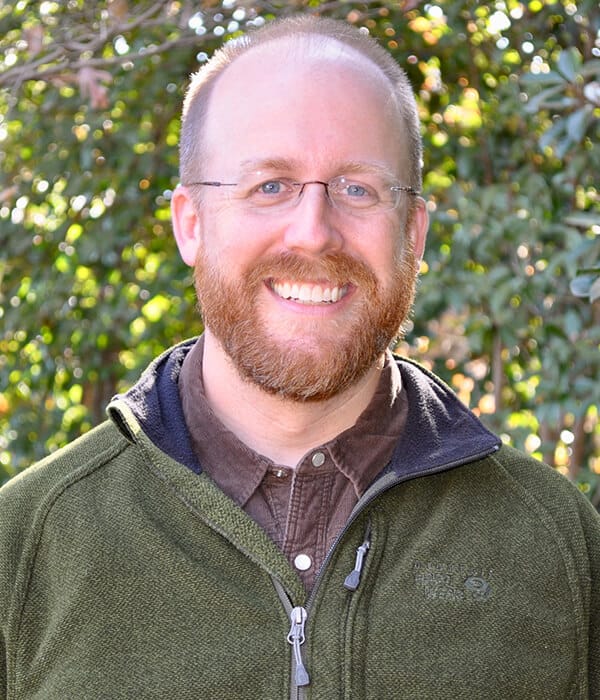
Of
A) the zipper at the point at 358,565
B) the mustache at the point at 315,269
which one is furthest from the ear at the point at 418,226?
the zipper at the point at 358,565

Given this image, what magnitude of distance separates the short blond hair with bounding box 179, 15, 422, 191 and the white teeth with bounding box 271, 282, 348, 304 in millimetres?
319

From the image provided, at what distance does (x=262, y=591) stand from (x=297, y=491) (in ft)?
0.74

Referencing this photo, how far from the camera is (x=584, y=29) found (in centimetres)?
378

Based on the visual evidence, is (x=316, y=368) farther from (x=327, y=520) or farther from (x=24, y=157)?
(x=24, y=157)

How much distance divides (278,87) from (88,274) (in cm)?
217

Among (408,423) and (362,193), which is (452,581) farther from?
(362,193)

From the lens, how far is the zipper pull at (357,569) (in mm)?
2156

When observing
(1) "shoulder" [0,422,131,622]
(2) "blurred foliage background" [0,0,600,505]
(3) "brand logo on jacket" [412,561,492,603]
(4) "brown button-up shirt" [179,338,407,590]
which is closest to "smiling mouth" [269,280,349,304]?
(4) "brown button-up shirt" [179,338,407,590]

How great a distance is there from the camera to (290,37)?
2498 mm

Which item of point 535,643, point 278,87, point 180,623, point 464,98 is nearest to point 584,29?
point 464,98

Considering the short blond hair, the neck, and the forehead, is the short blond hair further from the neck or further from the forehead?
the neck

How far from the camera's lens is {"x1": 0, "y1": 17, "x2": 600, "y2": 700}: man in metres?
2.12

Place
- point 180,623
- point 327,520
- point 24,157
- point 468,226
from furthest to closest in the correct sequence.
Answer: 1. point 24,157
2. point 468,226
3. point 327,520
4. point 180,623

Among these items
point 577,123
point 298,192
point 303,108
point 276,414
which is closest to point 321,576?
point 276,414
